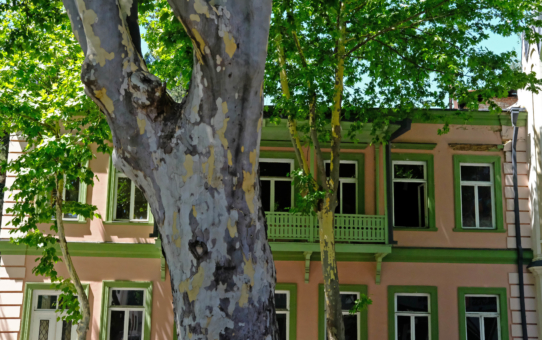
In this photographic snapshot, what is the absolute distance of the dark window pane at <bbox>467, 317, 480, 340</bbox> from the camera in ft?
49.8

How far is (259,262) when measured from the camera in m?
4.53

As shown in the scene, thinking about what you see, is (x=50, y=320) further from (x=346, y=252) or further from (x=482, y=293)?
(x=482, y=293)

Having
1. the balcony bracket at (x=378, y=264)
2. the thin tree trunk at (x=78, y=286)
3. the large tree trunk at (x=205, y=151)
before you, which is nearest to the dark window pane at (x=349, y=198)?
the balcony bracket at (x=378, y=264)

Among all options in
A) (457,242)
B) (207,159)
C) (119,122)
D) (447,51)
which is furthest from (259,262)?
(457,242)

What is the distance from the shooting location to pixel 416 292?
15.0 metres

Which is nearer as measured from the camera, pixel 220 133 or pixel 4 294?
pixel 220 133

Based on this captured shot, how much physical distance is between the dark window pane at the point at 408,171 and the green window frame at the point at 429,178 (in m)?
0.20

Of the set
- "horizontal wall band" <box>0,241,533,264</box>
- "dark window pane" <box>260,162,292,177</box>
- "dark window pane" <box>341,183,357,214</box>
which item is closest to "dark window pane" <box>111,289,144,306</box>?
"horizontal wall band" <box>0,241,533,264</box>

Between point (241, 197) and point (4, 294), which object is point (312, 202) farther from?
point (4, 294)

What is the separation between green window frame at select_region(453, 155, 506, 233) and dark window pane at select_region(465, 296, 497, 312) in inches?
68.7

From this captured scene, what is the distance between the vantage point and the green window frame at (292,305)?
14564 mm

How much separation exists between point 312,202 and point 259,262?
22.7 ft

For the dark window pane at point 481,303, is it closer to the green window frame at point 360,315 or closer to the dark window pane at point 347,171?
the green window frame at point 360,315

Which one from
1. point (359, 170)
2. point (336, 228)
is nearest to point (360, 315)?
point (336, 228)
